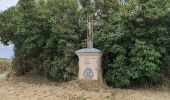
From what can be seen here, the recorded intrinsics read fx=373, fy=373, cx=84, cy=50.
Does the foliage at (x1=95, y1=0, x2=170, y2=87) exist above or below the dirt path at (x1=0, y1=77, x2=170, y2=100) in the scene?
above

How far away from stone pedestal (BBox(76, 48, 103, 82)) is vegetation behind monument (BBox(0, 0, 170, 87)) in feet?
2.09

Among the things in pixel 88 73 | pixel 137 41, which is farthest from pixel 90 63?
pixel 137 41

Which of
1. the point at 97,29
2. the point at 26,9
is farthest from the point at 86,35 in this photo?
the point at 26,9

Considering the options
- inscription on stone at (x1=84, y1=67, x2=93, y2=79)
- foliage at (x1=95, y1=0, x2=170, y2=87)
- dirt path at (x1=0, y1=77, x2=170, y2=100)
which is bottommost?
dirt path at (x1=0, y1=77, x2=170, y2=100)

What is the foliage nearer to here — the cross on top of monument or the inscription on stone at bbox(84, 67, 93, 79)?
the cross on top of monument

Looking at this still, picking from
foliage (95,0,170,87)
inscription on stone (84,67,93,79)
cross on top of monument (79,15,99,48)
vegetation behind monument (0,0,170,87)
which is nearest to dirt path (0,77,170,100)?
inscription on stone (84,67,93,79)

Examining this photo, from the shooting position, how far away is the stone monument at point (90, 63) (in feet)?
47.8

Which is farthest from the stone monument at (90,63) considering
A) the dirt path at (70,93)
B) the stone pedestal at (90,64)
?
the dirt path at (70,93)

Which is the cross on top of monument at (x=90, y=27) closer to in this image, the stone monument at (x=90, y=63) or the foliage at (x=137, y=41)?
the stone monument at (x=90, y=63)

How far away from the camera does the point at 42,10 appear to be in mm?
16625

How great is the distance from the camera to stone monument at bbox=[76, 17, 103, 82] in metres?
14.6

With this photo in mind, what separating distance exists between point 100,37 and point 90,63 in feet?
3.90

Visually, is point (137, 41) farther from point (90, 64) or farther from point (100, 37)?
point (90, 64)

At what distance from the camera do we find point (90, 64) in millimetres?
14719
